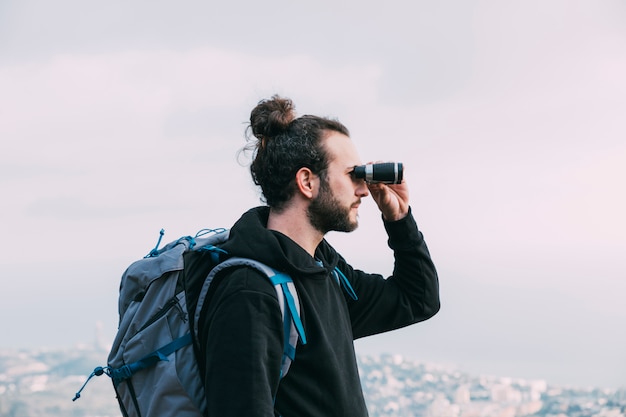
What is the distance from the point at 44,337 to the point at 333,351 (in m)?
19.3

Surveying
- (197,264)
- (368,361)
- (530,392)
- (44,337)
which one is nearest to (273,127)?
(197,264)

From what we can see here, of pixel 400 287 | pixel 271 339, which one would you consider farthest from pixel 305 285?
pixel 400 287

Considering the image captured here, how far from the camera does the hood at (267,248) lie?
240 cm

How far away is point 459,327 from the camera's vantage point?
27.1 m

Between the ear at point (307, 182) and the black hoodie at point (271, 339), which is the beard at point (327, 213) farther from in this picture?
the black hoodie at point (271, 339)

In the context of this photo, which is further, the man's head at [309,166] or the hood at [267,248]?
the man's head at [309,166]

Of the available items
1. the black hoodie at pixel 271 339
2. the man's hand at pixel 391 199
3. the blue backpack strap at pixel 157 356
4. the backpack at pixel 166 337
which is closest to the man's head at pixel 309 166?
the black hoodie at pixel 271 339

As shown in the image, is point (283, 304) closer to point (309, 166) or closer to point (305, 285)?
point (305, 285)

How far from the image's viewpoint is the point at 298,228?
A: 265 cm

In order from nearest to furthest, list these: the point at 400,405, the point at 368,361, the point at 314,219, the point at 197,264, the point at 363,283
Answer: the point at 197,264, the point at 314,219, the point at 363,283, the point at 400,405, the point at 368,361

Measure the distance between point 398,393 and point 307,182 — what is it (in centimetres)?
1312

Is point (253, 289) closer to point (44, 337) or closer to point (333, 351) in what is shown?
point (333, 351)

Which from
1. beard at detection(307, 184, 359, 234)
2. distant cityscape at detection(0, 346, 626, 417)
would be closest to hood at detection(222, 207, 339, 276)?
beard at detection(307, 184, 359, 234)

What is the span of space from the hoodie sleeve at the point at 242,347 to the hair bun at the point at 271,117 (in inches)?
25.6
